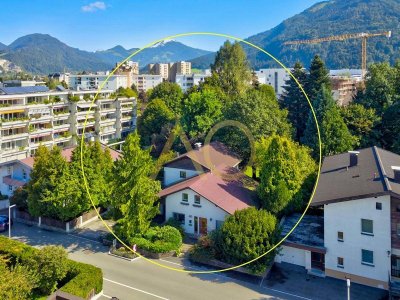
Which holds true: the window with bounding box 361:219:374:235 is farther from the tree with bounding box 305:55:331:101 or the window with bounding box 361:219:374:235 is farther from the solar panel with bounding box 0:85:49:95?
the solar panel with bounding box 0:85:49:95

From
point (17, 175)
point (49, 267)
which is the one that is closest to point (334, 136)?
point (49, 267)

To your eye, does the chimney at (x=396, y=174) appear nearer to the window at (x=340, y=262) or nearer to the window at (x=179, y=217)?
the window at (x=340, y=262)

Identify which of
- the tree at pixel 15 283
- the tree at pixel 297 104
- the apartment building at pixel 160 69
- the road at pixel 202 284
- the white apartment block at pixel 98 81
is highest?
the apartment building at pixel 160 69

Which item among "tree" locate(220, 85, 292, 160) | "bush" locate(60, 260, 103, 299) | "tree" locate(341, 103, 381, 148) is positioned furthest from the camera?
"tree" locate(341, 103, 381, 148)

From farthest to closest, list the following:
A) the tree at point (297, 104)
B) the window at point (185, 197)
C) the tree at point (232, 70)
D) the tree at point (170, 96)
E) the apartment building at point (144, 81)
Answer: the apartment building at point (144, 81)
the tree at point (170, 96)
the tree at point (232, 70)
the tree at point (297, 104)
the window at point (185, 197)

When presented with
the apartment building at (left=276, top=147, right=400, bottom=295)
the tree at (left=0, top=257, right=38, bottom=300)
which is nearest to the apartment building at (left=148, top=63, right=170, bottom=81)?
the apartment building at (left=276, top=147, right=400, bottom=295)

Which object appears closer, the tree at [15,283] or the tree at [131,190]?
the tree at [15,283]

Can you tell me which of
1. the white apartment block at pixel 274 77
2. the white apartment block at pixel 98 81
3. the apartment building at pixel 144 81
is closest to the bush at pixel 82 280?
the white apartment block at pixel 98 81
